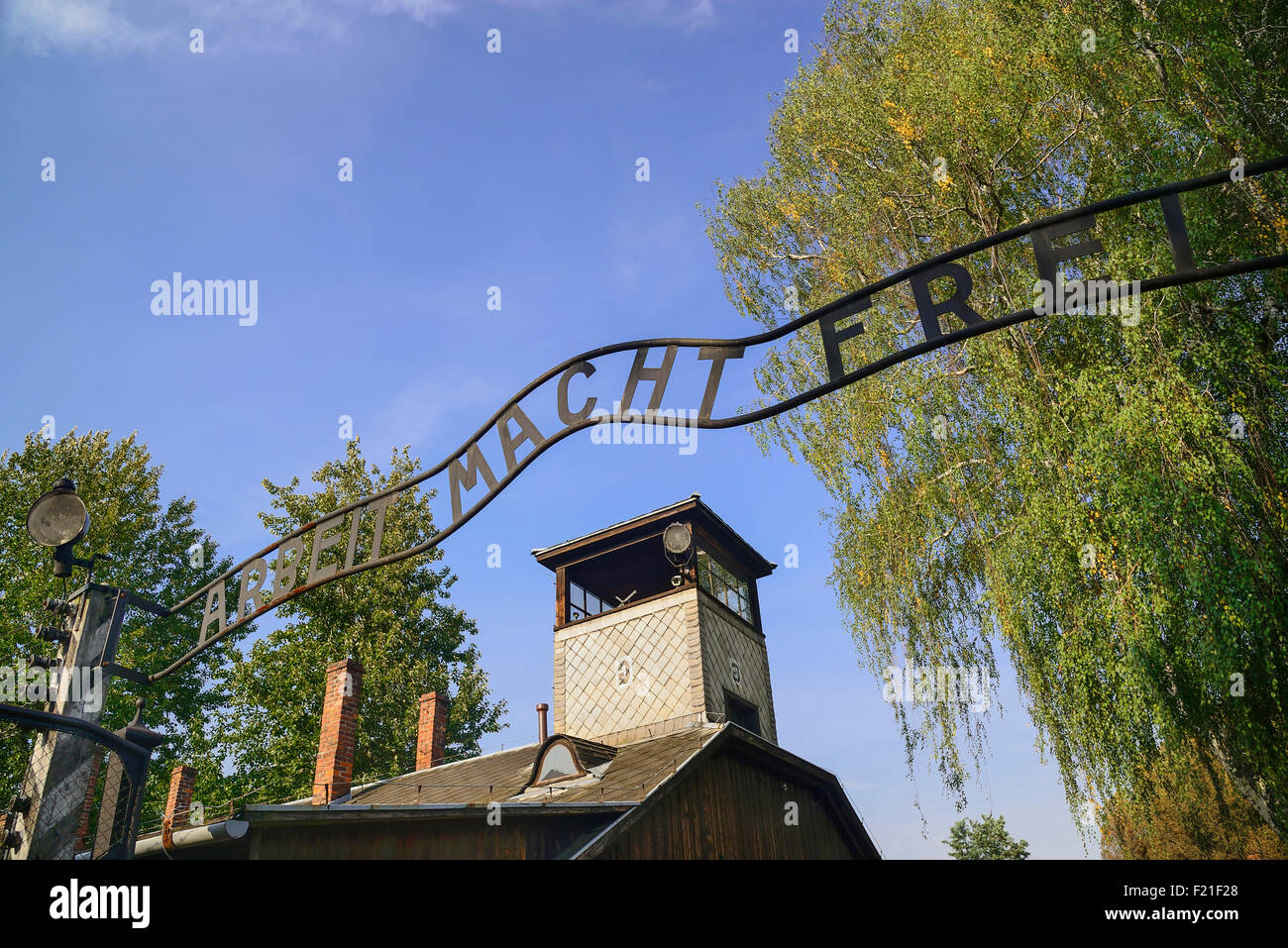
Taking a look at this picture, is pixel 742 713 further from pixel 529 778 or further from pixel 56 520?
pixel 56 520

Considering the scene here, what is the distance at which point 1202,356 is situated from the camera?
8.66 metres

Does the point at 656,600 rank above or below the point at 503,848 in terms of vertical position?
above

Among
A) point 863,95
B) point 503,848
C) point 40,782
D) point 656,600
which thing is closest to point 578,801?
point 503,848

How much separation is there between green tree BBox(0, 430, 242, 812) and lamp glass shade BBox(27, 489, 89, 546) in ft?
58.0

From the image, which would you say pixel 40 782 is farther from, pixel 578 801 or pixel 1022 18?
pixel 1022 18

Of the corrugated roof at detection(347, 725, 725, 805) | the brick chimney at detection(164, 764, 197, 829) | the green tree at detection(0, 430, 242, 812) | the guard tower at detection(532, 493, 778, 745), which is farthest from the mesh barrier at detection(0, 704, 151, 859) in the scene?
the green tree at detection(0, 430, 242, 812)

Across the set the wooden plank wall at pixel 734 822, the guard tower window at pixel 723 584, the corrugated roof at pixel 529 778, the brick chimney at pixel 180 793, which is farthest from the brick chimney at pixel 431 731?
the wooden plank wall at pixel 734 822

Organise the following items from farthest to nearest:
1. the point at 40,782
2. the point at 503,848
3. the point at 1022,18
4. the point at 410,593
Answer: the point at 410,593, the point at 1022,18, the point at 503,848, the point at 40,782
